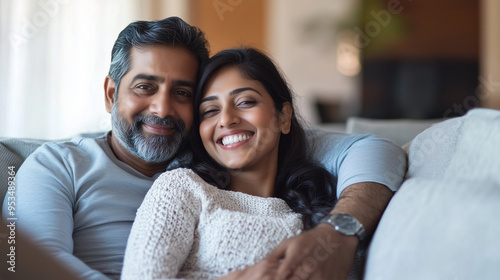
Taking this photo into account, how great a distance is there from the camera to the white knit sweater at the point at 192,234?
1.15 metres

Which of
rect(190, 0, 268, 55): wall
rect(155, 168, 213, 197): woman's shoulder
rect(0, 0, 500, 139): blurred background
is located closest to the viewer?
rect(155, 168, 213, 197): woman's shoulder

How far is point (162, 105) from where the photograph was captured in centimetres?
156

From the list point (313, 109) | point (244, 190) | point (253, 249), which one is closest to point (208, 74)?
point (244, 190)

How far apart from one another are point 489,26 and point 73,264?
6.34 meters

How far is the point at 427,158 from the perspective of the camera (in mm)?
1445

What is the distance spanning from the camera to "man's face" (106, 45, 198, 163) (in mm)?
1583

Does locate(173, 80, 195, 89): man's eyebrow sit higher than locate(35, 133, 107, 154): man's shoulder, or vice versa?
locate(173, 80, 195, 89): man's eyebrow

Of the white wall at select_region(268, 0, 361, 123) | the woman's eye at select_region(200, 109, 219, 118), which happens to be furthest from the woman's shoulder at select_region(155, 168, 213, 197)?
the white wall at select_region(268, 0, 361, 123)

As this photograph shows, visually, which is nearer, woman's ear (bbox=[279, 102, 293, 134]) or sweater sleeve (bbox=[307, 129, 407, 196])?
sweater sleeve (bbox=[307, 129, 407, 196])

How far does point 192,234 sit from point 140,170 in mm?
498

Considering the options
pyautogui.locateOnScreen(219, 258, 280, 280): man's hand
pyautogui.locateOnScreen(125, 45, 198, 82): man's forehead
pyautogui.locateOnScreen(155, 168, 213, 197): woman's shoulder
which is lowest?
pyautogui.locateOnScreen(219, 258, 280, 280): man's hand

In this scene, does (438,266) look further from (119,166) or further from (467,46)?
(467,46)

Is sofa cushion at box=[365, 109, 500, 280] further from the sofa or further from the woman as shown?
the woman

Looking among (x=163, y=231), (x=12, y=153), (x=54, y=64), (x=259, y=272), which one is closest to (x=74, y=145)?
(x=12, y=153)
